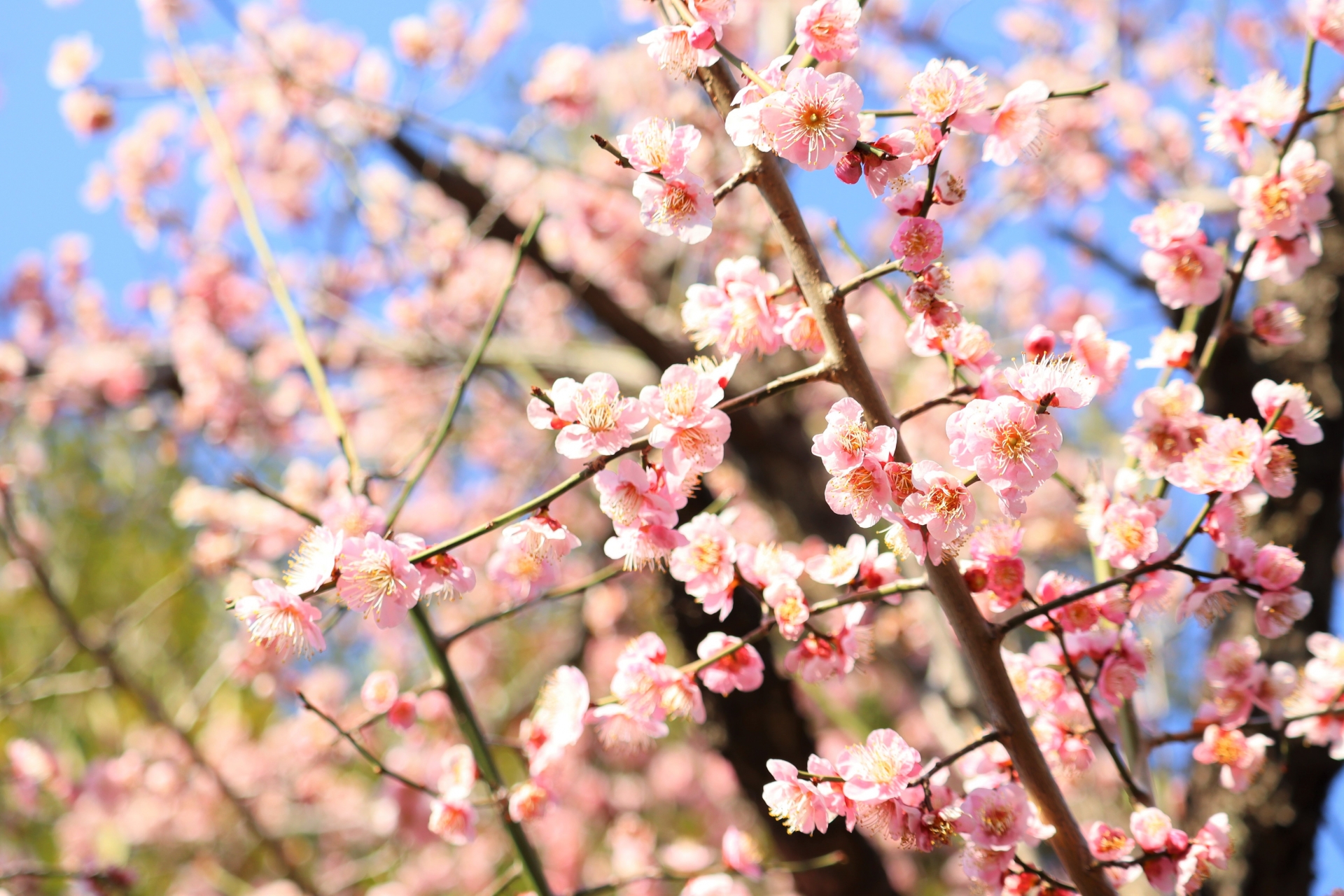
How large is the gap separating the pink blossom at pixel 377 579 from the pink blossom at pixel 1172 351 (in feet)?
4.50

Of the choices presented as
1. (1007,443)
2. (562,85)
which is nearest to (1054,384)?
(1007,443)

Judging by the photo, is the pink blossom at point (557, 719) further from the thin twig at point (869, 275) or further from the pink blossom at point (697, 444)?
the thin twig at point (869, 275)

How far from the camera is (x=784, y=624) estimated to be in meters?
1.34

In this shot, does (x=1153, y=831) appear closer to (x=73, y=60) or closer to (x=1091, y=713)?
(x=1091, y=713)

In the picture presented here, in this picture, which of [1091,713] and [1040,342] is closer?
[1091,713]

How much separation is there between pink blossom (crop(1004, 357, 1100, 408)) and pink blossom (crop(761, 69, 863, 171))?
→ 374mm

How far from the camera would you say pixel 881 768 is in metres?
1.19

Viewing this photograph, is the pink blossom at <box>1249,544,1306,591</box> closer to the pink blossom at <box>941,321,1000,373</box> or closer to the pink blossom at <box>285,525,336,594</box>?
the pink blossom at <box>941,321,1000,373</box>

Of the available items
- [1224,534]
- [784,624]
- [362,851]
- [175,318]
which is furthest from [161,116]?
[1224,534]

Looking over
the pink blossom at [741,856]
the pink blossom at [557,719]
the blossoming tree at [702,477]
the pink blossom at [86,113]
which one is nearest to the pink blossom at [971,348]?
the blossoming tree at [702,477]

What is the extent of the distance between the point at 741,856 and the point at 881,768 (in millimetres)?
786

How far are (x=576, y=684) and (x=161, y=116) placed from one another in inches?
218

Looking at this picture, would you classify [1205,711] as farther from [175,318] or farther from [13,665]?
[13,665]

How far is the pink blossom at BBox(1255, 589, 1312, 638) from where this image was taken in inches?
53.7
